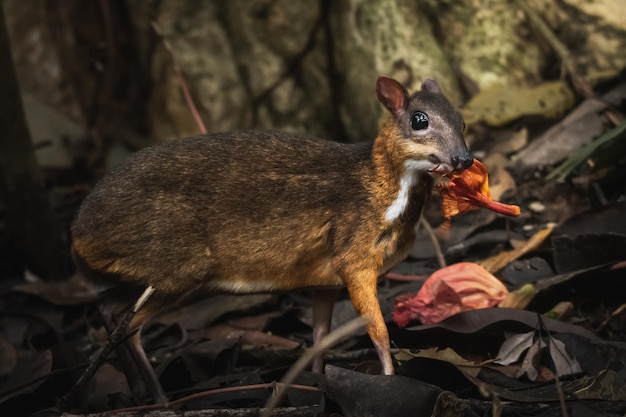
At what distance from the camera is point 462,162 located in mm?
3406

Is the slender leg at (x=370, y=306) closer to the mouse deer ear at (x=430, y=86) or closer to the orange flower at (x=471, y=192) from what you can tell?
the orange flower at (x=471, y=192)

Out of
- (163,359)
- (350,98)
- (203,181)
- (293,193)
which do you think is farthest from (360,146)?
(350,98)

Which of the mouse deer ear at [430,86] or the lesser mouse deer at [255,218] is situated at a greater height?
the mouse deer ear at [430,86]

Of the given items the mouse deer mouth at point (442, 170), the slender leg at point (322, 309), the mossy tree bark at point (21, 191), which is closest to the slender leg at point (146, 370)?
the slender leg at point (322, 309)

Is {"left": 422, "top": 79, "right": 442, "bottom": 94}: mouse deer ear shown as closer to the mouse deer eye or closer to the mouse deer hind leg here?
the mouse deer eye

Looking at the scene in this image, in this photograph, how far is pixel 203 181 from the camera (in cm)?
386

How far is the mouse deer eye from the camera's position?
3.60 metres

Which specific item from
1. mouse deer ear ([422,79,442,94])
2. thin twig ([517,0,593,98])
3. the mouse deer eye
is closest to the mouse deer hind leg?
the mouse deer eye

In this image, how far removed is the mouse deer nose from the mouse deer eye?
0.23 meters

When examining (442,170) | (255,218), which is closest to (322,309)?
(255,218)

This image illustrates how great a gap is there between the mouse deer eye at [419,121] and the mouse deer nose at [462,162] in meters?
0.23

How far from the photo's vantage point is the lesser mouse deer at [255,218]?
3771 mm

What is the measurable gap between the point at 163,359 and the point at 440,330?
1.49 metres

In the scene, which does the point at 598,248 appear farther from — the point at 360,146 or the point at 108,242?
the point at 108,242
